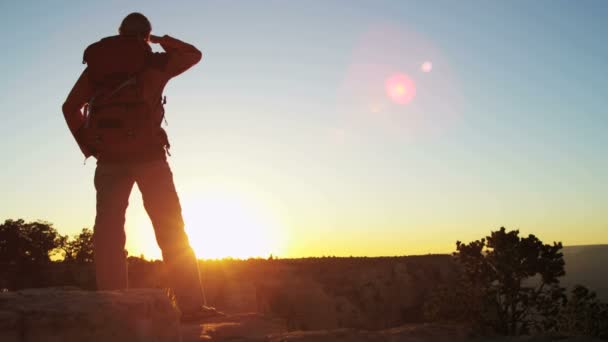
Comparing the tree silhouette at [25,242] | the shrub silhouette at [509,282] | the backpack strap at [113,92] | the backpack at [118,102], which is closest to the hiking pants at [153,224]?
the backpack at [118,102]

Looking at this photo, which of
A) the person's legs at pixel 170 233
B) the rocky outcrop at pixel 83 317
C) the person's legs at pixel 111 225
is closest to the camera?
the rocky outcrop at pixel 83 317

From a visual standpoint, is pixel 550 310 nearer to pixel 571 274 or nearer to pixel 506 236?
pixel 506 236

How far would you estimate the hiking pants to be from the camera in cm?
396

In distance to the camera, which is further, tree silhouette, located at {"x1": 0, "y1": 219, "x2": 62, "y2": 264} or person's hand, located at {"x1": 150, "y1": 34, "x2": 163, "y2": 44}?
tree silhouette, located at {"x1": 0, "y1": 219, "x2": 62, "y2": 264}

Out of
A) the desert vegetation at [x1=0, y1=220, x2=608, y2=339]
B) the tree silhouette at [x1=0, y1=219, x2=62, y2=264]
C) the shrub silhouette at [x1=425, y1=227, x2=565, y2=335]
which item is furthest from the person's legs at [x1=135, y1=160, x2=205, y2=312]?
the tree silhouette at [x1=0, y1=219, x2=62, y2=264]

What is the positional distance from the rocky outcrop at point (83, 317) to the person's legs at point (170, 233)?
1257 millimetres

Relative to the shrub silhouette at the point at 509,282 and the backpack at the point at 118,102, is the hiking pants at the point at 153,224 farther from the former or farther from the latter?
the shrub silhouette at the point at 509,282

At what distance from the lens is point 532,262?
18812 mm

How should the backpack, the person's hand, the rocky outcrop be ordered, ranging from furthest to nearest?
the person's hand, the backpack, the rocky outcrop

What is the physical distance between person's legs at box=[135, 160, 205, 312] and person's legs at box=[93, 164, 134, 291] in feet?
0.50

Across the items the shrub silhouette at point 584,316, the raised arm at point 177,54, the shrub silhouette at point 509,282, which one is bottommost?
the shrub silhouette at point 584,316

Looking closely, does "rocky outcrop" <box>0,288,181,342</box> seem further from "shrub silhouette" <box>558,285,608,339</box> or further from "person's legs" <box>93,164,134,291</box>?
"shrub silhouette" <box>558,285,608,339</box>

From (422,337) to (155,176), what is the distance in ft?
11.4

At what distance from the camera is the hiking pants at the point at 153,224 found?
3955mm
